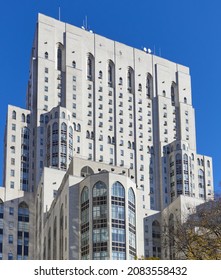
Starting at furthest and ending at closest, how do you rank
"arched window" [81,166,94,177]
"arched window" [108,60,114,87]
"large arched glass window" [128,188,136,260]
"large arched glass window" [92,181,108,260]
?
"arched window" [108,60,114,87] < "arched window" [81,166,94,177] < "large arched glass window" [128,188,136,260] < "large arched glass window" [92,181,108,260]

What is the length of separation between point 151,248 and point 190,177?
940 inches

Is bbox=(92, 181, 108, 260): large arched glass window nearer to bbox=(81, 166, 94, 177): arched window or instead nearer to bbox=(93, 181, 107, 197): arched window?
bbox=(93, 181, 107, 197): arched window

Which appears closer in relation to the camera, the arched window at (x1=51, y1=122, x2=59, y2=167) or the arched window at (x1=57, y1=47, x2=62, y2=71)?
the arched window at (x1=51, y1=122, x2=59, y2=167)

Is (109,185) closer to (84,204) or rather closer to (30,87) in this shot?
(84,204)

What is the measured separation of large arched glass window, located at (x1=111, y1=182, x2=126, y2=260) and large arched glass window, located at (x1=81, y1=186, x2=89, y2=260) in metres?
4.14

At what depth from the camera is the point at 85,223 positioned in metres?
102

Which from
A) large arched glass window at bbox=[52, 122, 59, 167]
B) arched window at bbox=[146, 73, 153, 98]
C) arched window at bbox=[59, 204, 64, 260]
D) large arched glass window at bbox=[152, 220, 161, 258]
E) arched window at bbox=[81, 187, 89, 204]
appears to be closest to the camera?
arched window at bbox=[81, 187, 89, 204]

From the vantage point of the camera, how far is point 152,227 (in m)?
146

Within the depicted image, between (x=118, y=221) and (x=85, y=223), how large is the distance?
527 centimetres

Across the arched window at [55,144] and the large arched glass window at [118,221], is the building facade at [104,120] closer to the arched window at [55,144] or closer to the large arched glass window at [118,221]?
the arched window at [55,144]

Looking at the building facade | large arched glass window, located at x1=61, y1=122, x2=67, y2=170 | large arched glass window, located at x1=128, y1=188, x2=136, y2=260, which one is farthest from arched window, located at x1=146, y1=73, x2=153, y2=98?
large arched glass window, located at x1=128, y1=188, x2=136, y2=260

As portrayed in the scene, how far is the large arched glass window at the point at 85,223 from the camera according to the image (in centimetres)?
10094

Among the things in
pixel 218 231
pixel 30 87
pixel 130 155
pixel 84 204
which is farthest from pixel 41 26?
pixel 218 231

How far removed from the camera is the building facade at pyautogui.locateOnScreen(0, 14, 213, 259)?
14750 centimetres
